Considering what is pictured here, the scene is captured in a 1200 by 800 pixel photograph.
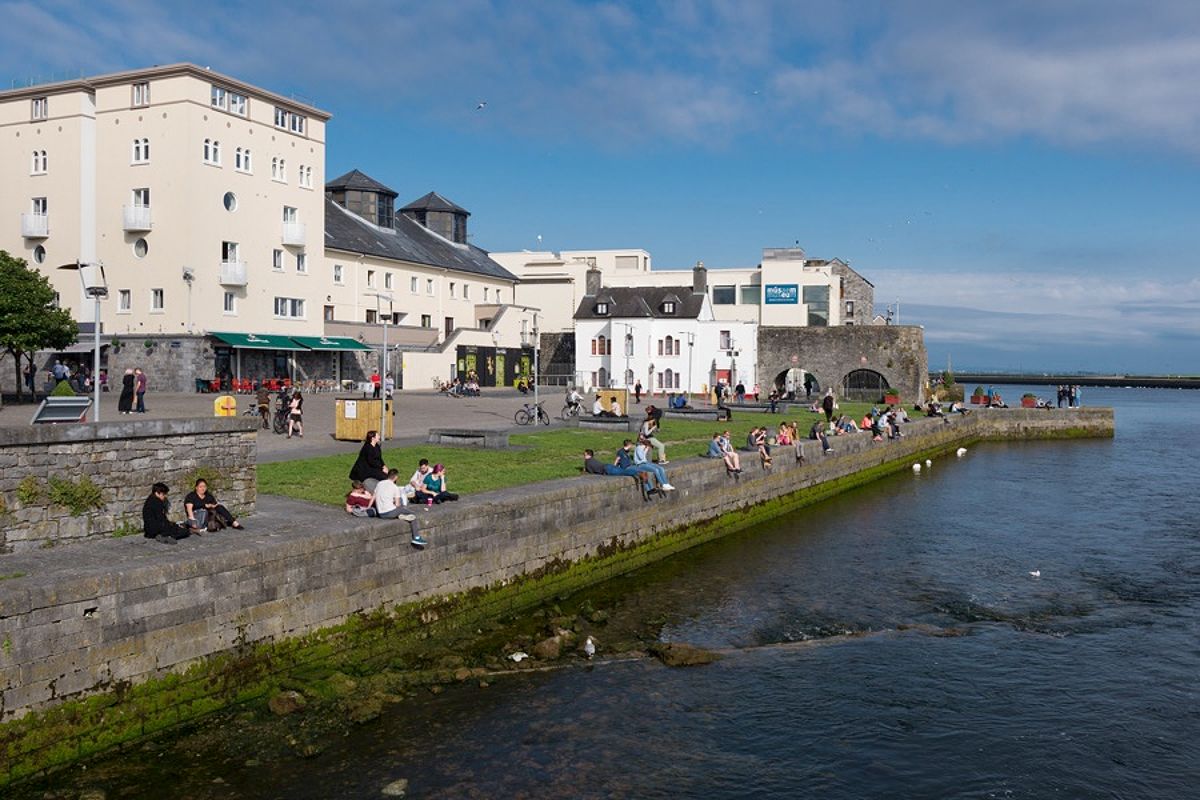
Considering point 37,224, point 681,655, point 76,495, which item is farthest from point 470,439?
point 37,224

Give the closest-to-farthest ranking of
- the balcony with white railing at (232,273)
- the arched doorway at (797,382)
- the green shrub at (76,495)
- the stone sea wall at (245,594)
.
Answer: the stone sea wall at (245,594) < the green shrub at (76,495) < the balcony with white railing at (232,273) < the arched doorway at (797,382)

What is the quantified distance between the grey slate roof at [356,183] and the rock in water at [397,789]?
5934cm

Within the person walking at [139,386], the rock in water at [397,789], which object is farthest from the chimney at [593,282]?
the rock in water at [397,789]

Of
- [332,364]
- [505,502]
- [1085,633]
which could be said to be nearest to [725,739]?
[505,502]

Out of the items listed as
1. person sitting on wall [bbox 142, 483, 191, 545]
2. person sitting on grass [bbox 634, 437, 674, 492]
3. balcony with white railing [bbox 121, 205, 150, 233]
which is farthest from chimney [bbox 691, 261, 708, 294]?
person sitting on wall [bbox 142, 483, 191, 545]

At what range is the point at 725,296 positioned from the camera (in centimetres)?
8144

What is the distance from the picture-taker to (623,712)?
12.9 m

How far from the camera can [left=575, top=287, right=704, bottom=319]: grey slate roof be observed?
68062mm

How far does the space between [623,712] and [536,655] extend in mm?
2420

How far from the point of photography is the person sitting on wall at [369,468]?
16.7 meters

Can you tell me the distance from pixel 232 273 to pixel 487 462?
94.2 feet

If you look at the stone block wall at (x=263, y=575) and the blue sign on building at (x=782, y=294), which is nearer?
the stone block wall at (x=263, y=575)

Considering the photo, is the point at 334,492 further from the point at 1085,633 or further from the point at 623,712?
the point at 1085,633

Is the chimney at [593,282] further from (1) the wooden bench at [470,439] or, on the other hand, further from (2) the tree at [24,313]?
(1) the wooden bench at [470,439]
